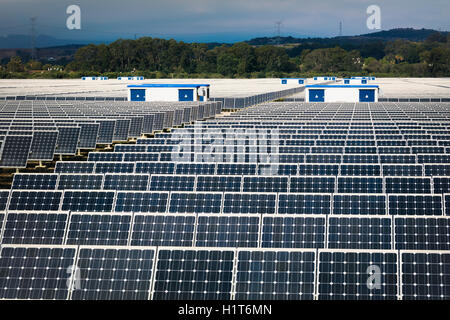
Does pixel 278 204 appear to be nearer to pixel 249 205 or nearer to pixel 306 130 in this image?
pixel 249 205

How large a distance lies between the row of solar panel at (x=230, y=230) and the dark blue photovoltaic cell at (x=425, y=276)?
8.80ft

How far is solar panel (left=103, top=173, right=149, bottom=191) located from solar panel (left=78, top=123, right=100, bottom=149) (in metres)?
13.7

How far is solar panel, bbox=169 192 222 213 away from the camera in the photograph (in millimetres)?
16344

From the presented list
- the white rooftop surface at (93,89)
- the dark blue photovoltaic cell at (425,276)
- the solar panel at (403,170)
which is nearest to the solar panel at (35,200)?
the dark blue photovoltaic cell at (425,276)

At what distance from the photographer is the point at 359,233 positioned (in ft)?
44.0

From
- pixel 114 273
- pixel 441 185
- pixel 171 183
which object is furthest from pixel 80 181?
pixel 441 185

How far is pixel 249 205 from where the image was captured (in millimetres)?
16359

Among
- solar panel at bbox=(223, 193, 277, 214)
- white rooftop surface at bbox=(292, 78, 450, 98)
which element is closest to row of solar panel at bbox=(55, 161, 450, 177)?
solar panel at bbox=(223, 193, 277, 214)

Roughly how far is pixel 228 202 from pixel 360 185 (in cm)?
477

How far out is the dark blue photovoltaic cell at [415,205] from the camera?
1573cm

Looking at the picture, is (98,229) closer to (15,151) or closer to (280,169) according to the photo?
(280,169)

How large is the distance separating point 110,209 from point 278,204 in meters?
4.76

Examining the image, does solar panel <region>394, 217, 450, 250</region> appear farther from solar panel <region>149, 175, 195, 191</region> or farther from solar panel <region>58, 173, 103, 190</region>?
solar panel <region>58, 173, 103, 190</region>
